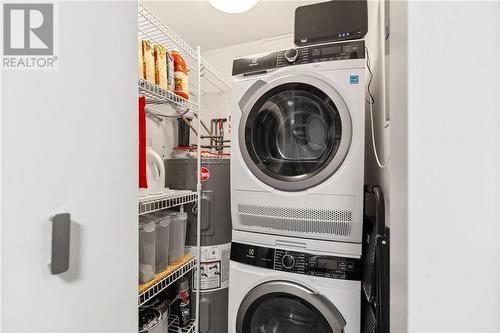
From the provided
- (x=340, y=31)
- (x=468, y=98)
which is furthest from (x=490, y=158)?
(x=340, y=31)

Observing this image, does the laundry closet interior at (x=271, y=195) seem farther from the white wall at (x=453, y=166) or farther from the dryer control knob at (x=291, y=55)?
the white wall at (x=453, y=166)

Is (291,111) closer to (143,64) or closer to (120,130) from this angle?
(143,64)

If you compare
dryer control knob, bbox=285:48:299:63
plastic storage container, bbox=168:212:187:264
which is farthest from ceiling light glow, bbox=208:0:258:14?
plastic storage container, bbox=168:212:187:264

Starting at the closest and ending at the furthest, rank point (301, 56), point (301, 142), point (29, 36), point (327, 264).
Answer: point (29, 36), point (327, 264), point (301, 56), point (301, 142)

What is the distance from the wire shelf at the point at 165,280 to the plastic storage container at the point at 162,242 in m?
0.05

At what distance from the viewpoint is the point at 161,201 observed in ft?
3.72

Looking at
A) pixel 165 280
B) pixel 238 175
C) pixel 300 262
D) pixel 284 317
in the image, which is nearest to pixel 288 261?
pixel 300 262

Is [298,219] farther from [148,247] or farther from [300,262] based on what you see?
[148,247]

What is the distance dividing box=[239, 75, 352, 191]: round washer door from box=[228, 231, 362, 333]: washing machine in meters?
0.33

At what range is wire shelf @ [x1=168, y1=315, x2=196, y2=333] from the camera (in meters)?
1.38

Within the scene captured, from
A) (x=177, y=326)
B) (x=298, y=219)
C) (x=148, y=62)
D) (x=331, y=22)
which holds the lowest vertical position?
(x=177, y=326)

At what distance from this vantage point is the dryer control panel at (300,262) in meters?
1.04

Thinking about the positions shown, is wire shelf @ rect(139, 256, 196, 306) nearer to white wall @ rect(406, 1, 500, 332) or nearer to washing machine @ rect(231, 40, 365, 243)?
washing machine @ rect(231, 40, 365, 243)

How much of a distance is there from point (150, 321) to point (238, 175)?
32.8 inches
